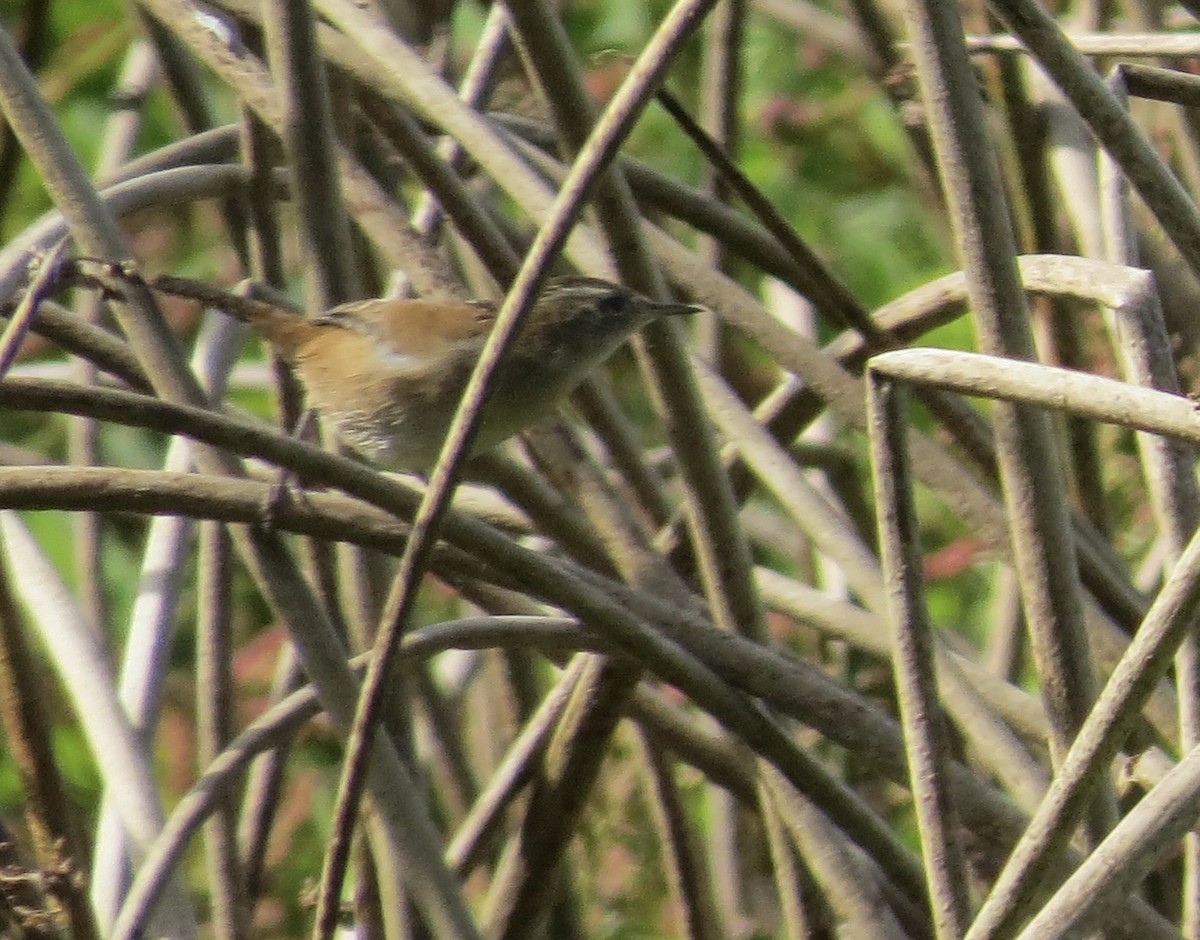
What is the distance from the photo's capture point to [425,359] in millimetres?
2373

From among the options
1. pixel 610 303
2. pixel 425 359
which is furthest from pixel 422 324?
pixel 610 303

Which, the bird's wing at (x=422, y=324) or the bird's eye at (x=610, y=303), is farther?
the bird's wing at (x=422, y=324)

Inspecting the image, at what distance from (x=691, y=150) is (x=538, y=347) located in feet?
4.89

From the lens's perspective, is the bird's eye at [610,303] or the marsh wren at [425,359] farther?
the marsh wren at [425,359]

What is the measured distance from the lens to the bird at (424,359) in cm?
208

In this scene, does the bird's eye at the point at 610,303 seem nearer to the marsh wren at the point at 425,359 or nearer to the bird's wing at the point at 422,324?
the marsh wren at the point at 425,359

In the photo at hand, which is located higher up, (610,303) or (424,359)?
(610,303)

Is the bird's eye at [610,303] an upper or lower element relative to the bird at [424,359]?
upper

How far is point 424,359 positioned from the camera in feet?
7.79

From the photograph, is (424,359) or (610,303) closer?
(610,303)

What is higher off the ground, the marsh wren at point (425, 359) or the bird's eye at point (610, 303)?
the bird's eye at point (610, 303)

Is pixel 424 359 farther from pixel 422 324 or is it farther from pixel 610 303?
pixel 610 303

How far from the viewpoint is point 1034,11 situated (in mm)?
1335

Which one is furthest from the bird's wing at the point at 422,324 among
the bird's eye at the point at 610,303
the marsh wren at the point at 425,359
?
the bird's eye at the point at 610,303
